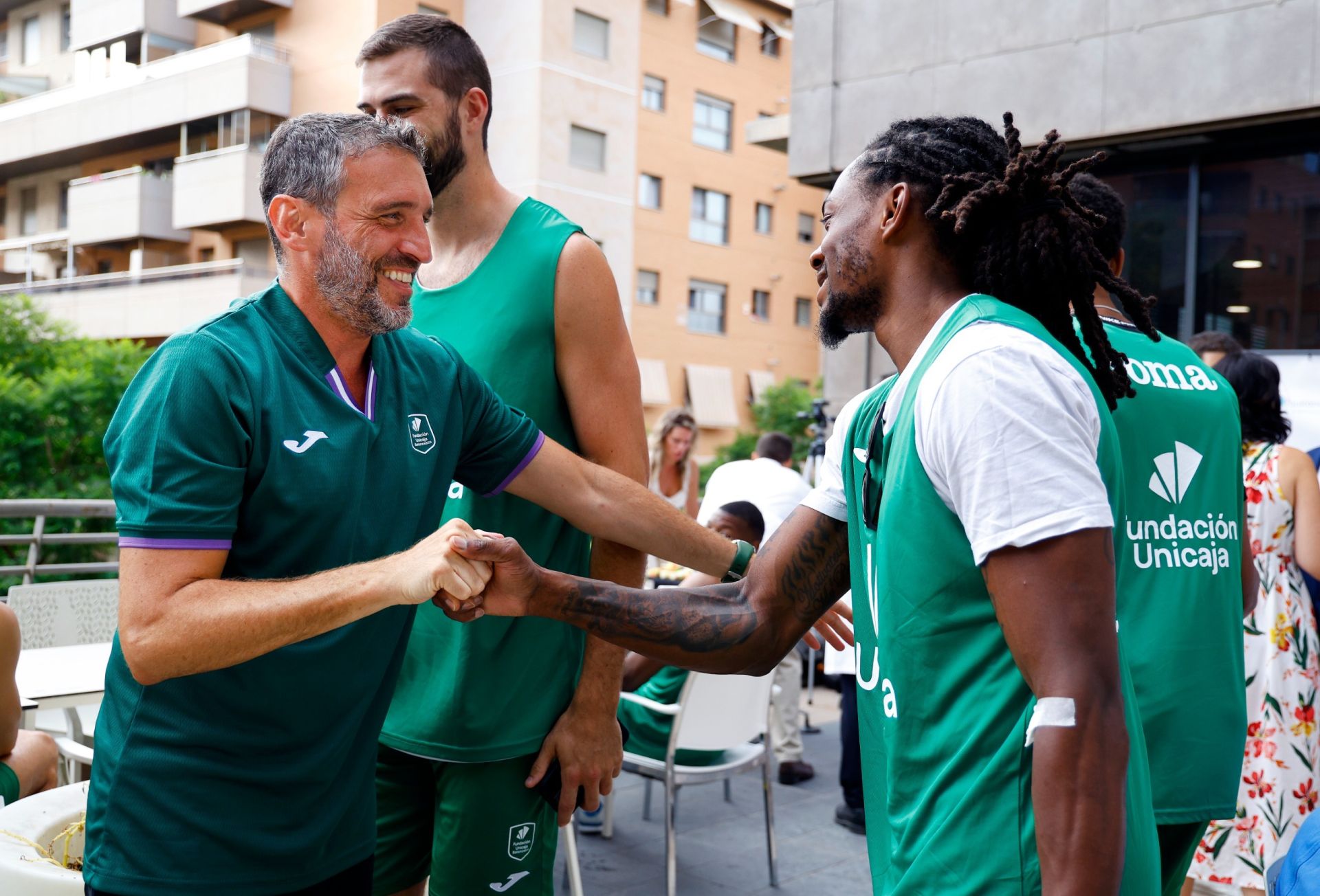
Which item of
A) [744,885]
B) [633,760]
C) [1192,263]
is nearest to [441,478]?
[633,760]

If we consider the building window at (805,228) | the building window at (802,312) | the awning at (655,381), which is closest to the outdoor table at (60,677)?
the awning at (655,381)

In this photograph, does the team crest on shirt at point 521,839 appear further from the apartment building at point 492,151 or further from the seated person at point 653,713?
the apartment building at point 492,151

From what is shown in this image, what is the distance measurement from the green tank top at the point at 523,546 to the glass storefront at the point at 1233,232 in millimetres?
7297

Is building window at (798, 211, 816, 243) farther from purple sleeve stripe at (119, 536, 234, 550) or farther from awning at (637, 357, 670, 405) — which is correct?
purple sleeve stripe at (119, 536, 234, 550)

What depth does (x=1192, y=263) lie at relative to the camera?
28.0ft

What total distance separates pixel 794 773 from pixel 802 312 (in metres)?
28.3

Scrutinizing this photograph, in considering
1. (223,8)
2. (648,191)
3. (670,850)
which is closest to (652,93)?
(648,191)

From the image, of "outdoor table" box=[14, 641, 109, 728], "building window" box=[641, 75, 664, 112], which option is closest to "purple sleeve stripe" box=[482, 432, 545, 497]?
"outdoor table" box=[14, 641, 109, 728]

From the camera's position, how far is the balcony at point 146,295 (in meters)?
25.0

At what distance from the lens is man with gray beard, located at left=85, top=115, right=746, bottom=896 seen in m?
1.55

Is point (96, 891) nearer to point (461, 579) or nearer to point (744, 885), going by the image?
point (461, 579)

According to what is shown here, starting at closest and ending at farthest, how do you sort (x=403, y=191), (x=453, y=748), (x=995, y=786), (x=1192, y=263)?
(x=995, y=786)
(x=403, y=191)
(x=453, y=748)
(x=1192, y=263)

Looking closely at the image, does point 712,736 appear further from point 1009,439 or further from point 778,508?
point 1009,439

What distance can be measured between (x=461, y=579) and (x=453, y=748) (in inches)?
24.8
